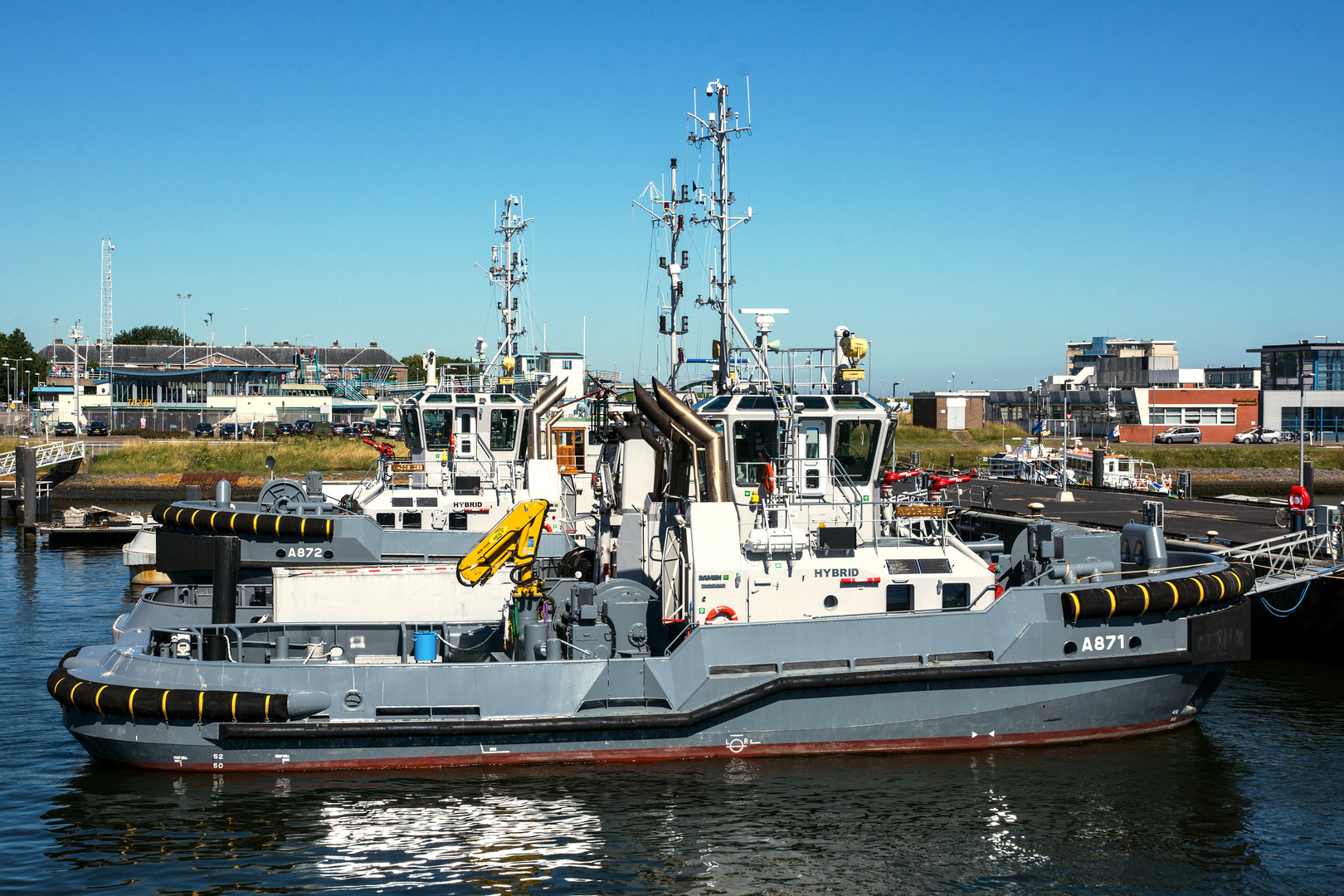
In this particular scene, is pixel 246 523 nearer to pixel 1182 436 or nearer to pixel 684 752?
pixel 684 752

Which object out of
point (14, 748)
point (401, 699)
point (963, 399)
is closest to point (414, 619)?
point (401, 699)

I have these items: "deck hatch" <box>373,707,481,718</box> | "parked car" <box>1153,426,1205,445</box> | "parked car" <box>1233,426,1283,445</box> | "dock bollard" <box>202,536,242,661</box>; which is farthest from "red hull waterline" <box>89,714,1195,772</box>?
"parked car" <box>1233,426,1283,445</box>

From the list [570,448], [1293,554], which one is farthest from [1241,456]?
[570,448]

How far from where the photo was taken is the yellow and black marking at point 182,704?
10609mm

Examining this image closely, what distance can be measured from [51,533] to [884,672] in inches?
1092

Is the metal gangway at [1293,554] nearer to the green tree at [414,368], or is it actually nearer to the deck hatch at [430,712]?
the deck hatch at [430,712]

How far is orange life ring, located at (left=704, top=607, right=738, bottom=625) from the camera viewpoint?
11.5 metres

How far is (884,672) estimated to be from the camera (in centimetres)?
1119

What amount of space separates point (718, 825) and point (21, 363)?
A: 8221 centimetres

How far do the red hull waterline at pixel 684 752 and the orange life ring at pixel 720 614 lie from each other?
134 centimetres

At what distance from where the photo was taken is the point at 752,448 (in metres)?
12.7

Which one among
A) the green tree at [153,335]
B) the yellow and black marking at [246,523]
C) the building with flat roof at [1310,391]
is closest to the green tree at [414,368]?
the green tree at [153,335]

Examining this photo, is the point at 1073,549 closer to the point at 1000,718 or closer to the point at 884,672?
the point at 1000,718

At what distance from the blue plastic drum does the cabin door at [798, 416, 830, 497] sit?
4.61 meters
